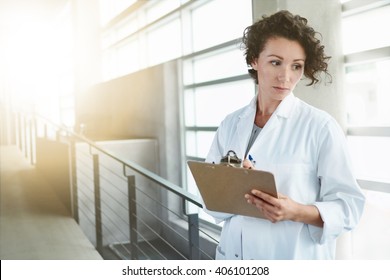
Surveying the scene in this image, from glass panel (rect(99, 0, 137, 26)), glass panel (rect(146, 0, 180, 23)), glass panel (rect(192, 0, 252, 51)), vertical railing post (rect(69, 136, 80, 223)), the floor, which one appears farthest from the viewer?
glass panel (rect(99, 0, 137, 26))

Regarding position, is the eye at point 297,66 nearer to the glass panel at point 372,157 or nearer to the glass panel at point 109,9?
the glass panel at point 372,157

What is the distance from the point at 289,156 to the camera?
96 cm

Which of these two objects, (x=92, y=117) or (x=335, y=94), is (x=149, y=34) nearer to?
(x=92, y=117)

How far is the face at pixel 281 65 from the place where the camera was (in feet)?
3.24

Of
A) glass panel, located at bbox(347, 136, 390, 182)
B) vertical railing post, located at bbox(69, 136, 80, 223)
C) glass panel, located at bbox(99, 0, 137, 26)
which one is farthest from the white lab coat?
glass panel, located at bbox(99, 0, 137, 26)

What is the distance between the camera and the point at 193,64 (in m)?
4.05

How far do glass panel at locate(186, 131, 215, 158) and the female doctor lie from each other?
2648mm

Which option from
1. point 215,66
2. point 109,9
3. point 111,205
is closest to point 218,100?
point 215,66

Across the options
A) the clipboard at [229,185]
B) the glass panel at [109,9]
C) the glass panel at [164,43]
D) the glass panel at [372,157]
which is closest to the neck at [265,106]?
the clipboard at [229,185]

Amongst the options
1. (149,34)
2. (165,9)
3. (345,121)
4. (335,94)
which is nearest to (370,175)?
(345,121)

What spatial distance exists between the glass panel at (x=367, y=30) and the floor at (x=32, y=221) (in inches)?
67.1

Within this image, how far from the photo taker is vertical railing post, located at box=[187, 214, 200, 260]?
Answer: 137 cm

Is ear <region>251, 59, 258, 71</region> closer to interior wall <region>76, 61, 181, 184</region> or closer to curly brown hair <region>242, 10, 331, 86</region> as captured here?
curly brown hair <region>242, 10, 331, 86</region>

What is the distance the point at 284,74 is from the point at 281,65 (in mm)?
26
